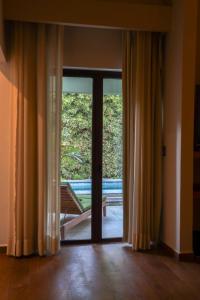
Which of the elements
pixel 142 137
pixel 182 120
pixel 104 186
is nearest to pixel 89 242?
pixel 104 186

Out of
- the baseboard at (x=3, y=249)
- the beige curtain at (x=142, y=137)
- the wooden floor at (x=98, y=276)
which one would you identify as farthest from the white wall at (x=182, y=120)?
the baseboard at (x=3, y=249)

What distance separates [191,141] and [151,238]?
4.21 feet

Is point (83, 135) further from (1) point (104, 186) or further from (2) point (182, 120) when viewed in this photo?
(2) point (182, 120)

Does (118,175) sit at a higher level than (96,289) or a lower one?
higher

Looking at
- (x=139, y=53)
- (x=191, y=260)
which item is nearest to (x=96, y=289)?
(x=191, y=260)

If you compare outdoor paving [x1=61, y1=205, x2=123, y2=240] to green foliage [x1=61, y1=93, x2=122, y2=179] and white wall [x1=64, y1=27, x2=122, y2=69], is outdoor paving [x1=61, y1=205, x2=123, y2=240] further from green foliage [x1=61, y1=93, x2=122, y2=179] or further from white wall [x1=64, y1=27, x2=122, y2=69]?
white wall [x1=64, y1=27, x2=122, y2=69]

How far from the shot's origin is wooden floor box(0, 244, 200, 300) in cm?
282

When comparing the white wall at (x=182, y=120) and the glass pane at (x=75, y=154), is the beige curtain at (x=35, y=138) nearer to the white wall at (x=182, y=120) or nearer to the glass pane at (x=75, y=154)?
the glass pane at (x=75, y=154)

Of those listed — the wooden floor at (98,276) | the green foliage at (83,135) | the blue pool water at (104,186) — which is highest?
the green foliage at (83,135)

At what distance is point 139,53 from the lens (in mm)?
3922

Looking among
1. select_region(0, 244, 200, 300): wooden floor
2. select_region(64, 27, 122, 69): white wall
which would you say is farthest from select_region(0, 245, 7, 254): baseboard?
select_region(64, 27, 122, 69): white wall

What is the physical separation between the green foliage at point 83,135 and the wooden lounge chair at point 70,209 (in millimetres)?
189

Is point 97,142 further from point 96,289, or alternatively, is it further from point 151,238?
point 96,289

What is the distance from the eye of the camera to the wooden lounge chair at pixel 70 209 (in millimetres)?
4156
